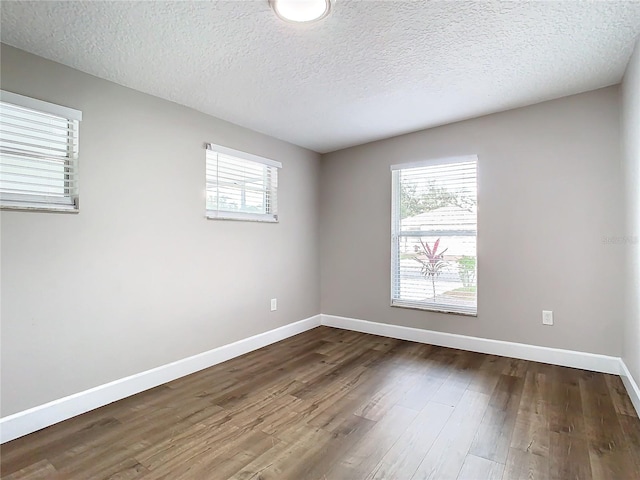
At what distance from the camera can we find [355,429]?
2057 millimetres

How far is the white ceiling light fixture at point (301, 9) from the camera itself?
5.57 feet

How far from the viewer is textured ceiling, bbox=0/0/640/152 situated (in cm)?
179

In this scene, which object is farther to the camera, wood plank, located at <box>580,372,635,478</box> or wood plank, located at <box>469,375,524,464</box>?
wood plank, located at <box>469,375,524,464</box>

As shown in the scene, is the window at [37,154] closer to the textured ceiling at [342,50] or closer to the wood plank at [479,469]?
the textured ceiling at [342,50]

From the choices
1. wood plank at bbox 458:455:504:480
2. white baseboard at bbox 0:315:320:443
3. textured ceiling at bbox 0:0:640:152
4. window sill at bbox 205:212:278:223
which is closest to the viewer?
wood plank at bbox 458:455:504:480

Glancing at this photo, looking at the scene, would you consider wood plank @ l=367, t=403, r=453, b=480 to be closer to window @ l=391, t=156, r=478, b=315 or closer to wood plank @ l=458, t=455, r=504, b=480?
wood plank @ l=458, t=455, r=504, b=480

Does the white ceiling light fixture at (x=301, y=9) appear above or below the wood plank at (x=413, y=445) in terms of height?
above

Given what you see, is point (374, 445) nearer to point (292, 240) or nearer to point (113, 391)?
point (113, 391)

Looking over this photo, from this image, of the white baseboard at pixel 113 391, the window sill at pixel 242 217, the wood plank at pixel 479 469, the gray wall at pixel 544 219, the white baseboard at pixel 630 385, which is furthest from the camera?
the window sill at pixel 242 217

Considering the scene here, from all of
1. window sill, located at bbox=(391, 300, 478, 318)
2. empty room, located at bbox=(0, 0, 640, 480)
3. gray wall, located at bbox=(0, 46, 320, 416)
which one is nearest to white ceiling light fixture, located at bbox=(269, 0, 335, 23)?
empty room, located at bbox=(0, 0, 640, 480)

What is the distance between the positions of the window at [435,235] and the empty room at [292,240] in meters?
0.02

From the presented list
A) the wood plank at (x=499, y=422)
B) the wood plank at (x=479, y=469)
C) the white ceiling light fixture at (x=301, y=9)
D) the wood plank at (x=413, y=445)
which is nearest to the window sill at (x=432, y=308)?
the wood plank at (x=499, y=422)

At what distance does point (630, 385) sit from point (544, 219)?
1415 mm

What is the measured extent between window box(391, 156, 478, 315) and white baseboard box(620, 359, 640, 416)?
1189 millimetres
